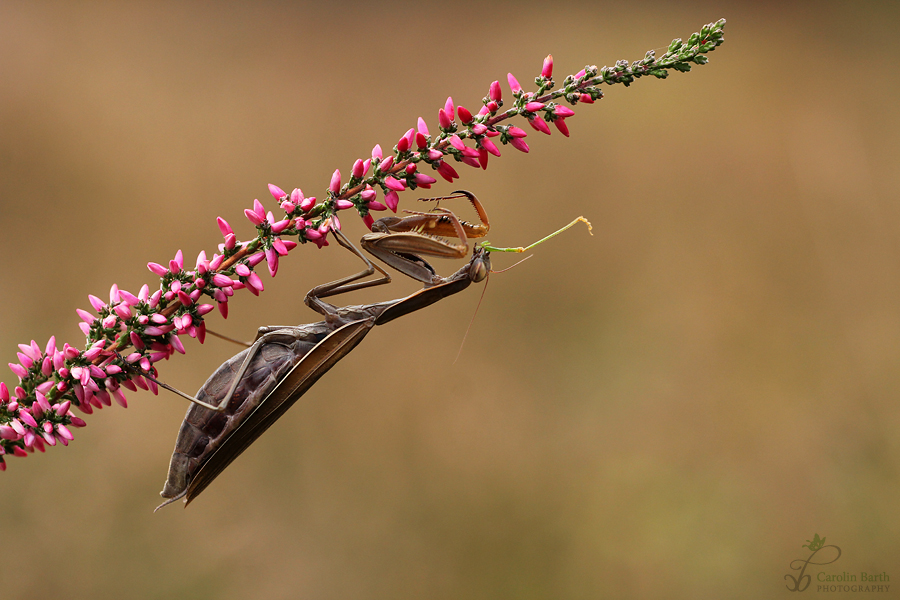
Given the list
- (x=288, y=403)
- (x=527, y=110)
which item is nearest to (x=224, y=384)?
(x=288, y=403)

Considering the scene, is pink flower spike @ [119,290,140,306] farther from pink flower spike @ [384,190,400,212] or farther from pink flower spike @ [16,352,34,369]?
pink flower spike @ [384,190,400,212]

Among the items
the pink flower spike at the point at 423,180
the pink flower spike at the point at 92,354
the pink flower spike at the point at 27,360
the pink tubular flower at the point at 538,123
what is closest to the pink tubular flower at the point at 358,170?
the pink flower spike at the point at 423,180

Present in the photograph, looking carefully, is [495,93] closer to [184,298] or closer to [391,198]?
[391,198]

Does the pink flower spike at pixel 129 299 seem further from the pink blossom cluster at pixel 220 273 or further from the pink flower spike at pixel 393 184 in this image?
the pink flower spike at pixel 393 184

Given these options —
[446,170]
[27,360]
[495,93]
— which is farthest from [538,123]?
[27,360]

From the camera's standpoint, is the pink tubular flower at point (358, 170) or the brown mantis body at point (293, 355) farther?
the brown mantis body at point (293, 355)
